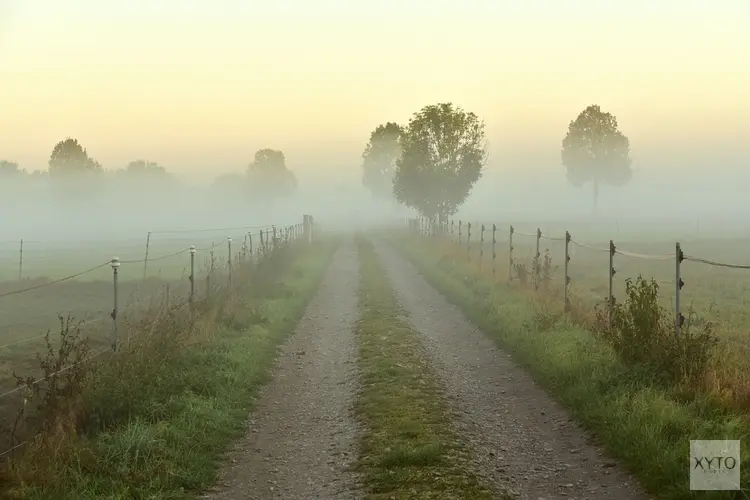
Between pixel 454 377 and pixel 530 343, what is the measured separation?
2442 millimetres

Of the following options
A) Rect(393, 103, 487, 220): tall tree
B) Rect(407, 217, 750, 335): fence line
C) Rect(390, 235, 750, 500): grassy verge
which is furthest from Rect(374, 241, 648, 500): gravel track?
Rect(393, 103, 487, 220): tall tree

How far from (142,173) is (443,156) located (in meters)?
135

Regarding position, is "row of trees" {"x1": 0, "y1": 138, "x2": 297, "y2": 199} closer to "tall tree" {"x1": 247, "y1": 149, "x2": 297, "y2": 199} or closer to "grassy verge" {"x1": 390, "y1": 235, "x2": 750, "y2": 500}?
"tall tree" {"x1": 247, "y1": 149, "x2": 297, "y2": 199}

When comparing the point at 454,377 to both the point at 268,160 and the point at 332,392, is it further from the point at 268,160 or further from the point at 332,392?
the point at 268,160

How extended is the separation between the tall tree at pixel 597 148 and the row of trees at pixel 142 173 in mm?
64231

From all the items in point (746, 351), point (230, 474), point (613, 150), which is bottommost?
point (230, 474)

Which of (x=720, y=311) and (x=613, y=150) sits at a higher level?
(x=613, y=150)

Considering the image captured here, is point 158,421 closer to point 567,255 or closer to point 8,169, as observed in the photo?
point 567,255

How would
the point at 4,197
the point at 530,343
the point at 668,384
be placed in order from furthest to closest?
the point at 4,197
the point at 530,343
the point at 668,384

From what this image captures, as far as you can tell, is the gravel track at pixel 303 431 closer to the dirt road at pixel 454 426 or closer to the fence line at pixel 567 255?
the dirt road at pixel 454 426

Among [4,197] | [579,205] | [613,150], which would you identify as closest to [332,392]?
[613,150]

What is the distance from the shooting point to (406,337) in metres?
14.1

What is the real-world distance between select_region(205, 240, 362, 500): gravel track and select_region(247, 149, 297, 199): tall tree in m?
117

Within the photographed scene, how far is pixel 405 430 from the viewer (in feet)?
25.7
